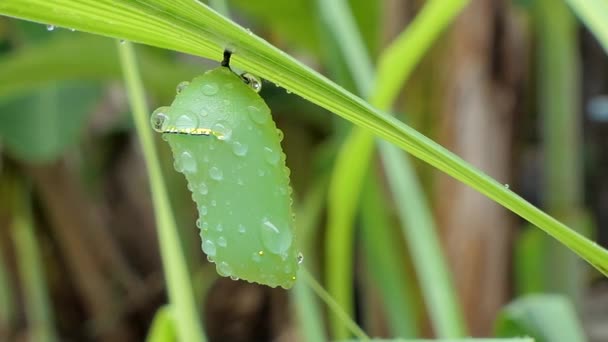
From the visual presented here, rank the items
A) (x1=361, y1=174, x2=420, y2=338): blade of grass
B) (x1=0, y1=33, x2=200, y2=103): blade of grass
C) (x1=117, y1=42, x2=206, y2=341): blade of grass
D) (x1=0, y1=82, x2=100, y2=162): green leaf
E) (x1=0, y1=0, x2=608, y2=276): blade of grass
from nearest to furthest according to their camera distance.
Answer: (x1=0, y1=0, x2=608, y2=276): blade of grass, (x1=117, y1=42, x2=206, y2=341): blade of grass, (x1=361, y1=174, x2=420, y2=338): blade of grass, (x1=0, y1=33, x2=200, y2=103): blade of grass, (x1=0, y1=82, x2=100, y2=162): green leaf

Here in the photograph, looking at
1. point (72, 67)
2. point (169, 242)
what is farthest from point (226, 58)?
point (72, 67)

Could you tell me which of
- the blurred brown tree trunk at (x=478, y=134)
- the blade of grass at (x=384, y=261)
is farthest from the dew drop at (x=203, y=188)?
the blurred brown tree trunk at (x=478, y=134)

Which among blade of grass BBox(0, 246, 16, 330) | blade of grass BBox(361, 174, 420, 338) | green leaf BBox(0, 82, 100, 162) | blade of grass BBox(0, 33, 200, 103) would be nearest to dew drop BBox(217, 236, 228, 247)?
blade of grass BBox(361, 174, 420, 338)

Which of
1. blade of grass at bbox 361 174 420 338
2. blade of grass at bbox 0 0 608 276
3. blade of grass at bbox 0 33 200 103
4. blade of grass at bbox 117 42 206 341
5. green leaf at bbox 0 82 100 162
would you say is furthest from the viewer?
green leaf at bbox 0 82 100 162

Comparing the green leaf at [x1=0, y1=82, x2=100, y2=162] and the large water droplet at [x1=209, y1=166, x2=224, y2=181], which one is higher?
the green leaf at [x1=0, y1=82, x2=100, y2=162]

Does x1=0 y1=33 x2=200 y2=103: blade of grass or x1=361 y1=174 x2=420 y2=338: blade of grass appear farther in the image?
x1=0 y1=33 x2=200 y2=103: blade of grass

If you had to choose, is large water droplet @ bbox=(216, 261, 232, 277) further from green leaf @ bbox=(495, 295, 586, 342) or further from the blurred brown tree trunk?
the blurred brown tree trunk

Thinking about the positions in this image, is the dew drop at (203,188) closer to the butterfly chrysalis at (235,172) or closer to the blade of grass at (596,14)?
the butterfly chrysalis at (235,172)
